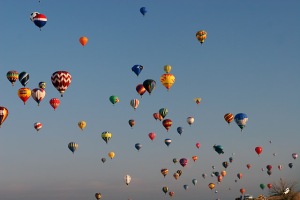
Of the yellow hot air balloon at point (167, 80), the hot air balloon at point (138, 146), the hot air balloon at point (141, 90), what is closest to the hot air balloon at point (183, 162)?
the hot air balloon at point (138, 146)

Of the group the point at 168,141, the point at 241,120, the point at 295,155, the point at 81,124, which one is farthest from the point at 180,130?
the point at 295,155

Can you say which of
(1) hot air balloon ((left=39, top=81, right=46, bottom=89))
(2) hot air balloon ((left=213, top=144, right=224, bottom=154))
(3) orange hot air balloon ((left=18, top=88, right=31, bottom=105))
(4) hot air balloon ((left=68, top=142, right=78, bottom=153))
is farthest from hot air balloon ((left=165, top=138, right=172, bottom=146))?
(3) orange hot air balloon ((left=18, top=88, right=31, bottom=105))

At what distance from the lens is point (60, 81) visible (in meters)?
71.6

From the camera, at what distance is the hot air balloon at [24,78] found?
272ft

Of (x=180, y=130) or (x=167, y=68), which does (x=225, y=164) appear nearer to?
(x=180, y=130)

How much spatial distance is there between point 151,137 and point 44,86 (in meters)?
24.6

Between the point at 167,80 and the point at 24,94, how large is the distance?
74.4 feet

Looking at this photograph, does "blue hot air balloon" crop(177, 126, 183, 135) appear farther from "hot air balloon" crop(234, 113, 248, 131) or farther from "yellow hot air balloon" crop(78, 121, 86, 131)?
"hot air balloon" crop(234, 113, 248, 131)

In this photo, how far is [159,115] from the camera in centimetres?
9994

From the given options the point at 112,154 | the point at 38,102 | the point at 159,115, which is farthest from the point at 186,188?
the point at 38,102

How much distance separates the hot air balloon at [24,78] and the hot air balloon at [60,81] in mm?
12390

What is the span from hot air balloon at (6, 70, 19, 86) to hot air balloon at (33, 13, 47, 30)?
461 inches

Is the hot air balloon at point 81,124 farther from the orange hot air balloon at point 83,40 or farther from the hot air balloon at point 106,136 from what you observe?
the orange hot air balloon at point 83,40

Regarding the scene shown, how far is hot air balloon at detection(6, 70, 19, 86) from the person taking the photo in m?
82.7
